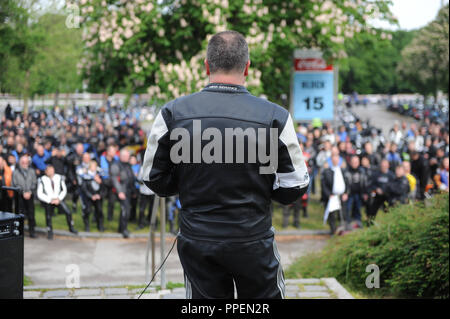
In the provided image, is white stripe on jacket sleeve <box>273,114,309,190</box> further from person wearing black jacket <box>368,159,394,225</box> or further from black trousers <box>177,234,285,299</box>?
person wearing black jacket <box>368,159,394,225</box>

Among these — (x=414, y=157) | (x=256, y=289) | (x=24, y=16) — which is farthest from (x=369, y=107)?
(x=256, y=289)

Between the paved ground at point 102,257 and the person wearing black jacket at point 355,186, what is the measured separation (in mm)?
971

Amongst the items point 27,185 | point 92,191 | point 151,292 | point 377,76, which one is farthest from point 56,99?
point 377,76

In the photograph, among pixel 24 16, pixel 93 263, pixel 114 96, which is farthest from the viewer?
pixel 114 96

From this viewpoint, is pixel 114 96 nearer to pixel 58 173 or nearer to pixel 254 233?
Answer: pixel 58 173

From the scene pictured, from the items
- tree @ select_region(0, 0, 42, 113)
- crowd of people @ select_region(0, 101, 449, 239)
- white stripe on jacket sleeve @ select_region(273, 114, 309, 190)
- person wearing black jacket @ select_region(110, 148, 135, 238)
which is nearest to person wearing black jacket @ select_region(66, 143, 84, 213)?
crowd of people @ select_region(0, 101, 449, 239)

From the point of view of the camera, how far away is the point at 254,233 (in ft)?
9.33

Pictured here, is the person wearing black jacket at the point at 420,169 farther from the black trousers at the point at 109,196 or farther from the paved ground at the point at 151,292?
the paved ground at the point at 151,292

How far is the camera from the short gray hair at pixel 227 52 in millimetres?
2900

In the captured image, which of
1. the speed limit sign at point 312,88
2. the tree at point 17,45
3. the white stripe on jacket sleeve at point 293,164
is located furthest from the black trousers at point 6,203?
the speed limit sign at point 312,88

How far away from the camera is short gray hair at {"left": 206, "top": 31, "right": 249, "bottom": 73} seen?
2.90 meters

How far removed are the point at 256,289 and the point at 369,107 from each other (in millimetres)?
66390

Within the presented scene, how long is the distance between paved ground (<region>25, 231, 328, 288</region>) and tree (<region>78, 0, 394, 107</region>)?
3658 millimetres

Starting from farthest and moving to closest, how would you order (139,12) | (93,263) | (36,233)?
(139,12) → (36,233) → (93,263)
